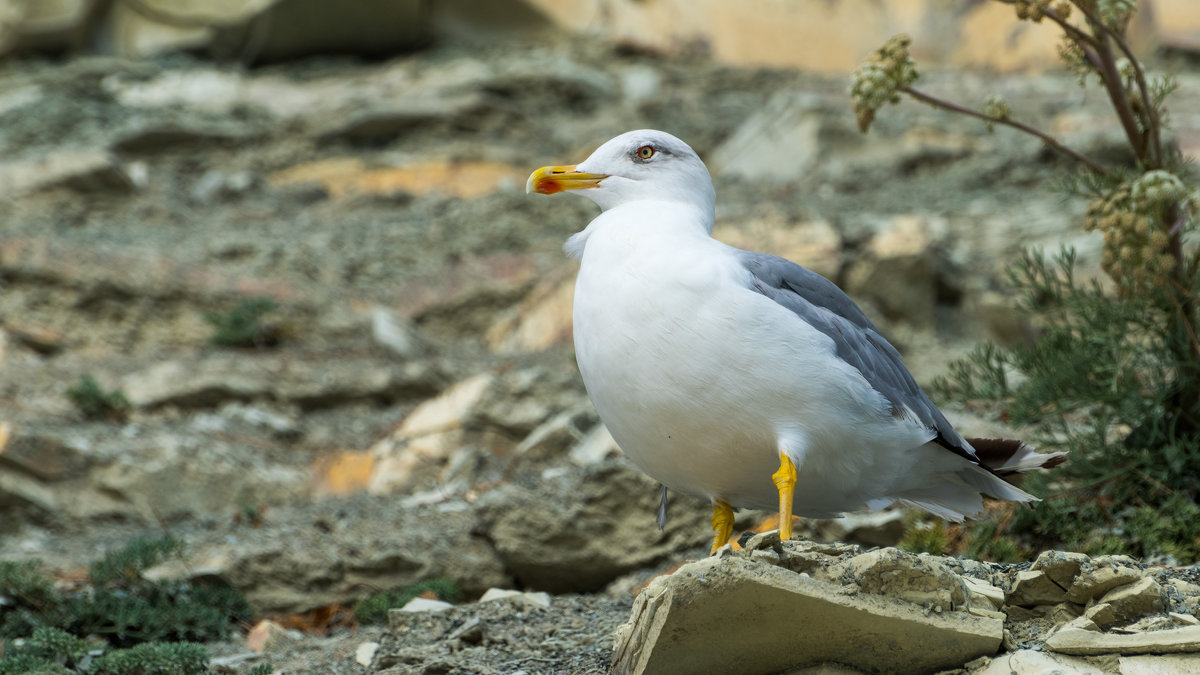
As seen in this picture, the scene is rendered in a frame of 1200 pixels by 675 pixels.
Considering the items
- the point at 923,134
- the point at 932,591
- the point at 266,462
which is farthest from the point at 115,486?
the point at 923,134

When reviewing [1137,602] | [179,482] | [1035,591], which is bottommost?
[179,482]

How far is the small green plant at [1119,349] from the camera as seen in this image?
13.1 feet

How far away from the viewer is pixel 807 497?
3264 millimetres

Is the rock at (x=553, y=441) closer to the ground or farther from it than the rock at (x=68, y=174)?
farther from it

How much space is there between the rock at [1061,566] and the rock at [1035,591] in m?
0.01

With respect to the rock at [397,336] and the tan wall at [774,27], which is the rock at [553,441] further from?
the tan wall at [774,27]

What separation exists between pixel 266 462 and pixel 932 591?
15.2 ft

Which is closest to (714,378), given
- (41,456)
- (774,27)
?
(41,456)

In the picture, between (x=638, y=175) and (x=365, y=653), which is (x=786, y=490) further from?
(x=365, y=653)

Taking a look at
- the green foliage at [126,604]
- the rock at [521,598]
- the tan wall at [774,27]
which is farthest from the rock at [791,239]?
the tan wall at [774,27]

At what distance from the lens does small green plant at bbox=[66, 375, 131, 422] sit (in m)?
6.69

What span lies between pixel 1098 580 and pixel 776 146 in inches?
312

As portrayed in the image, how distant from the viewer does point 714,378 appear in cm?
292

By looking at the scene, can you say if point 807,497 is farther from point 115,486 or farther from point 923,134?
point 923,134
